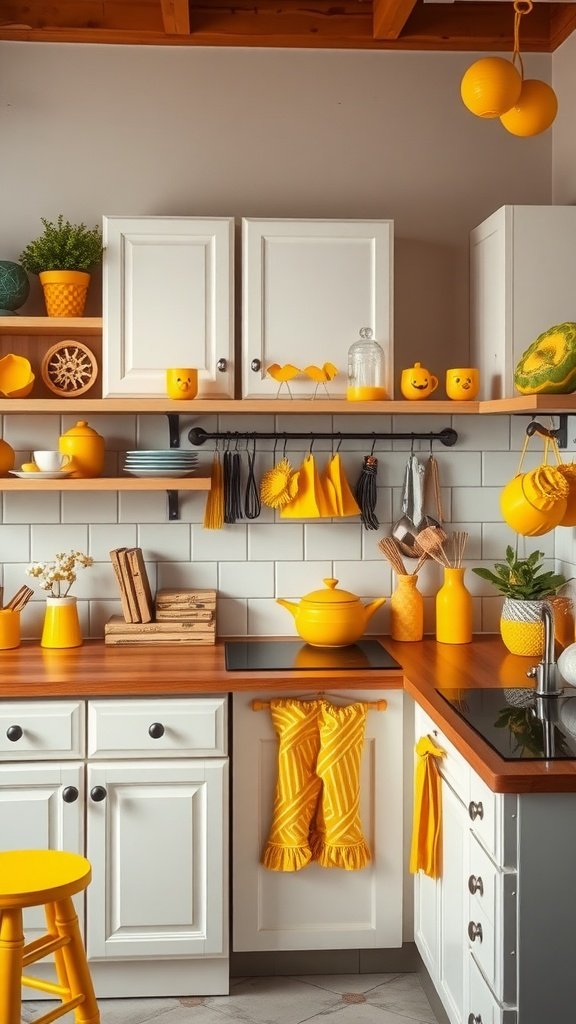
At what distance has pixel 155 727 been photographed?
2787 mm

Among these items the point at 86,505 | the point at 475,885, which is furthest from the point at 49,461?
the point at 475,885

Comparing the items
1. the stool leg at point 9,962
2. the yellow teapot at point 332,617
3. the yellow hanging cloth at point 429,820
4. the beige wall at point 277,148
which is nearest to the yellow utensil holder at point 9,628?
the yellow teapot at point 332,617

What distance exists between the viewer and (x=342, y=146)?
3361mm

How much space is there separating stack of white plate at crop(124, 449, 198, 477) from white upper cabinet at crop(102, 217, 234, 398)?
19cm

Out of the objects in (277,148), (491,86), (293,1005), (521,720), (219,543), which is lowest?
(293,1005)

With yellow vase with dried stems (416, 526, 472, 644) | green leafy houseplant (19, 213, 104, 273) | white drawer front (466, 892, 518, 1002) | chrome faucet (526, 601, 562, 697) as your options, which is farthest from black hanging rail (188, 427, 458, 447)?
white drawer front (466, 892, 518, 1002)

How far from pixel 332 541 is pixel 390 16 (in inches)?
61.0

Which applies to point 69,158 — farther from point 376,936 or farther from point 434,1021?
point 434,1021

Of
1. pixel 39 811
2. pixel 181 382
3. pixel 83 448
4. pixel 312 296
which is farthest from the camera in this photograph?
pixel 83 448

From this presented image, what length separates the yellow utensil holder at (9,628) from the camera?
3.15m

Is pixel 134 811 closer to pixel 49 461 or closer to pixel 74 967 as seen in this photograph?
pixel 74 967

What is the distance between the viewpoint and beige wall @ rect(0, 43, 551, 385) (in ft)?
10.8

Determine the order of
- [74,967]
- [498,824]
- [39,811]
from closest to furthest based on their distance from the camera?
[498,824]
[74,967]
[39,811]

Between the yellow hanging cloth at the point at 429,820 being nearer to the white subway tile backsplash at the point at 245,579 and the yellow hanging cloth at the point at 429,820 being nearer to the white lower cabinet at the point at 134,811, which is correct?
the white lower cabinet at the point at 134,811
